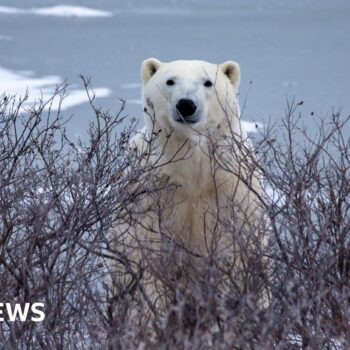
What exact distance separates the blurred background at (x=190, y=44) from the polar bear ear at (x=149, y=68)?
29.4 feet

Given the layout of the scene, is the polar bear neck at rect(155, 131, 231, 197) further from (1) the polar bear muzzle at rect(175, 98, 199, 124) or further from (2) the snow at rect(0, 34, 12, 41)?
(2) the snow at rect(0, 34, 12, 41)

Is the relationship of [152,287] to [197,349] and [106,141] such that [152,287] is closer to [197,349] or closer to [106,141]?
[106,141]

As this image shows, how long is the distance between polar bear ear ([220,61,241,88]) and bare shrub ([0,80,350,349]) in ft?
2.45

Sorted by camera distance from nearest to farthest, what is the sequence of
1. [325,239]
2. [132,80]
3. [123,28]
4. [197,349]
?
[197,349]
[325,239]
[132,80]
[123,28]

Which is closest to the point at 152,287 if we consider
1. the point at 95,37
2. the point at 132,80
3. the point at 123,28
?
the point at 132,80

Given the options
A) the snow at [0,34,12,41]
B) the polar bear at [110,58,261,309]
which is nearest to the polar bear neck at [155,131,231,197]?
the polar bear at [110,58,261,309]

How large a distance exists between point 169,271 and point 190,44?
20.9 meters

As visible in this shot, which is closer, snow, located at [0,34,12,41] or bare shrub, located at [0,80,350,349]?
bare shrub, located at [0,80,350,349]

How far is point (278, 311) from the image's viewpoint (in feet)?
12.1

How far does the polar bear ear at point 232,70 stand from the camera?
5702mm

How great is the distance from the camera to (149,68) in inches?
227

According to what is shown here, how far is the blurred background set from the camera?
17328 mm

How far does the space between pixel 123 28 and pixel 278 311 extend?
869 inches

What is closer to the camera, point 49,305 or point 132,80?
point 49,305
